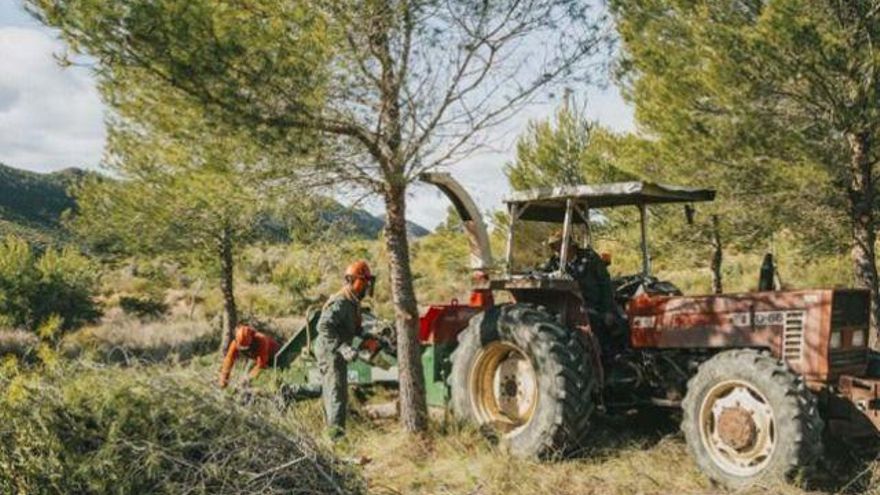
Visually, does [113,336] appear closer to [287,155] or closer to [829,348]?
[287,155]

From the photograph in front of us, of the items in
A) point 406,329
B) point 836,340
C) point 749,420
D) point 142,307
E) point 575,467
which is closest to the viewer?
point 749,420

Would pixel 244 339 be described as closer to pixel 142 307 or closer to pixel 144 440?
pixel 144 440

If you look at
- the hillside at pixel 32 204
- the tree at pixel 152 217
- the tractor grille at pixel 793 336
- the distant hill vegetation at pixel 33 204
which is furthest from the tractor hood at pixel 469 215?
the hillside at pixel 32 204

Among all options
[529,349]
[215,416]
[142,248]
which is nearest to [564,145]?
[142,248]

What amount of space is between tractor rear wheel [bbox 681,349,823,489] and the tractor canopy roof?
5.41 feet

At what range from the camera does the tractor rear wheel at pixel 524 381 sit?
6941mm

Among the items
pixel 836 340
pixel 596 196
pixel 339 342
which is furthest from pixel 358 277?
pixel 836 340

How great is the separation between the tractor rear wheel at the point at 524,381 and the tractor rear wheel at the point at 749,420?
0.95 metres

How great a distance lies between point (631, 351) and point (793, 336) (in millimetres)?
1491

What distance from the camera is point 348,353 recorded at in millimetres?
7520

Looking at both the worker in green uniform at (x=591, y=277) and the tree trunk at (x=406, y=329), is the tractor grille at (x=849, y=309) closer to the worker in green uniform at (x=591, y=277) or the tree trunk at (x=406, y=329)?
the worker in green uniform at (x=591, y=277)

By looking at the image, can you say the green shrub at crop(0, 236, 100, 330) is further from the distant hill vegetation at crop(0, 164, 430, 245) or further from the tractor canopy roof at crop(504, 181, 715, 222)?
the tractor canopy roof at crop(504, 181, 715, 222)

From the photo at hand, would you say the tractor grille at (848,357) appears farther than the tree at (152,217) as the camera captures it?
No

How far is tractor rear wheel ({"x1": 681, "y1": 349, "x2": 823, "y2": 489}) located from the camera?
5.75 metres
